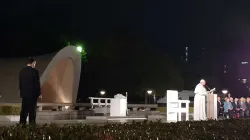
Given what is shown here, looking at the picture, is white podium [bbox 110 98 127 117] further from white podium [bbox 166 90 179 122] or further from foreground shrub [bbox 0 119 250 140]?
foreground shrub [bbox 0 119 250 140]

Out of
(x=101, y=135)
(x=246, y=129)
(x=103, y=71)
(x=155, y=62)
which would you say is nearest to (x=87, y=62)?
(x=103, y=71)

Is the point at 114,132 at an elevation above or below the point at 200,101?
below

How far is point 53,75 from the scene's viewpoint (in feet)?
110

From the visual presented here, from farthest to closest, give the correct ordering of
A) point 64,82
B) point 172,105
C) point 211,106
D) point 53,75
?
point 64,82, point 53,75, point 211,106, point 172,105

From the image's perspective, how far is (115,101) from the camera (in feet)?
63.9

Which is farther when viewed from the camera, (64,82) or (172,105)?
(64,82)

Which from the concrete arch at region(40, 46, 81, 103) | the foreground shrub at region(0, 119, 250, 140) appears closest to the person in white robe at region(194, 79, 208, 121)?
the foreground shrub at region(0, 119, 250, 140)

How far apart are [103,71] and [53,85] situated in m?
13.1

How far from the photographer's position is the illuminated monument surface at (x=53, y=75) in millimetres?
28547

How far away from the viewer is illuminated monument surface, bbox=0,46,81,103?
93.7 feet

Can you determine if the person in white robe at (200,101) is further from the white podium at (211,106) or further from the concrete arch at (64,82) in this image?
the concrete arch at (64,82)

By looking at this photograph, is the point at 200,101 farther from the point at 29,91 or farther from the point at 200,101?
the point at 29,91

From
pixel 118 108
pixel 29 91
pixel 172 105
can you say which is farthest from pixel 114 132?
pixel 118 108

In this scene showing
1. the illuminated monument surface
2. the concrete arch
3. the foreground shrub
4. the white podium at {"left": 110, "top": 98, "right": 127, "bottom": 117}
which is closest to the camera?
the foreground shrub
